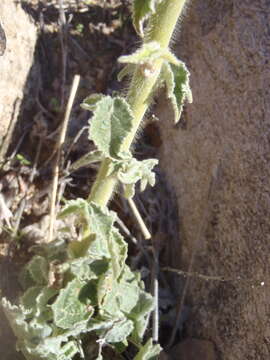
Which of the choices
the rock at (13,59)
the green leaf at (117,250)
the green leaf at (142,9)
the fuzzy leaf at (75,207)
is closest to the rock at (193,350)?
the green leaf at (117,250)

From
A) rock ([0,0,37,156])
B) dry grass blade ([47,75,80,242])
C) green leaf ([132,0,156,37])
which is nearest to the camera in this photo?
green leaf ([132,0,156,37])

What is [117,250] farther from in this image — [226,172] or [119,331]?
[226,172]

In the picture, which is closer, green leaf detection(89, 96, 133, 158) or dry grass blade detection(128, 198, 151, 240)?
green leaf detection(89, 96, 133, 158)

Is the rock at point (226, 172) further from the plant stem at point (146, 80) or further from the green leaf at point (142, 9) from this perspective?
the green leaf at point (142, 9)

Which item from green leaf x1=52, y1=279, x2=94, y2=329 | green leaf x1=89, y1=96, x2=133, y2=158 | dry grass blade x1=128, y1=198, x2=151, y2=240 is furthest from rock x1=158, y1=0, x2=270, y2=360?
green leaf x1=89, y1=96, x2=133, y2=158

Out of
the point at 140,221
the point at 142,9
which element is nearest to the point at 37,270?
the point at 140,221

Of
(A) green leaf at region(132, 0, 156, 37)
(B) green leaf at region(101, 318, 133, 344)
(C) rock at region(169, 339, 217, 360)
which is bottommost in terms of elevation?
(C) rock at region(169, 339, 217, 360)

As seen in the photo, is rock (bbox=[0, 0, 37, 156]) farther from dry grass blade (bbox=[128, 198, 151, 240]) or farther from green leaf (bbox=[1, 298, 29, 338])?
green leaf (bbox=[1, 298, 29, 338])
